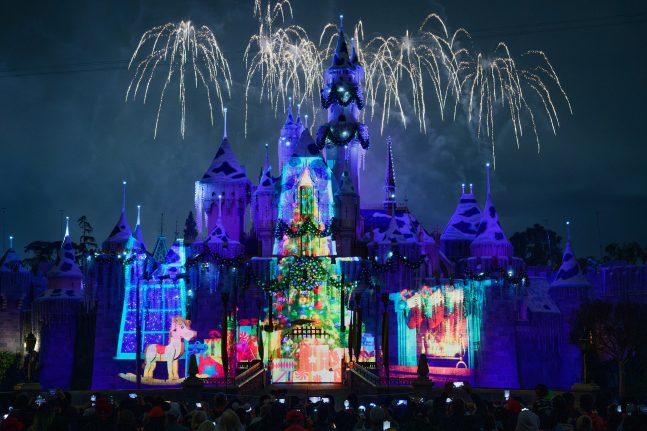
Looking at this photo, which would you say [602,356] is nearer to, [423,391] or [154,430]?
[423,391]

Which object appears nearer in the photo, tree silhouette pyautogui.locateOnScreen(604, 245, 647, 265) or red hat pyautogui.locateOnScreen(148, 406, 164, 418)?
red hat pyautogui.locateOnScreen(148, 406, 164, 418)

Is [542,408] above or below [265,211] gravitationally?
below

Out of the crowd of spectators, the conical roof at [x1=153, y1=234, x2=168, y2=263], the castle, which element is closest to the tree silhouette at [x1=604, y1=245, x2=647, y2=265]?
the castle

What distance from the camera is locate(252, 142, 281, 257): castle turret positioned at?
66.6 metres

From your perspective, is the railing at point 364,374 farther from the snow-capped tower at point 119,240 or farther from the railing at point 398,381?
the snow-capped tower at point 119,240

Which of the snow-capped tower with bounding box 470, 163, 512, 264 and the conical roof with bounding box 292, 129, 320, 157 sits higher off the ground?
the conical roof with bounding box 292, 129, 320, 157

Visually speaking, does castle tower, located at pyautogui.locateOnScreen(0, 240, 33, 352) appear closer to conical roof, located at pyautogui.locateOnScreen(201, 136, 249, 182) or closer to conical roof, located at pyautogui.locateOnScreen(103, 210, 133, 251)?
conical roof, located at pyautogui.locateOnScreen(103, 210, 133, 251)

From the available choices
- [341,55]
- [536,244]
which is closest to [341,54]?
[341,55]

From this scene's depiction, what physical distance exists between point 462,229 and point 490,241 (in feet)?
25.8

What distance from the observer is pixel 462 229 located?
2852 inches

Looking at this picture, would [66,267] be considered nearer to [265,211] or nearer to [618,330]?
[265,211]

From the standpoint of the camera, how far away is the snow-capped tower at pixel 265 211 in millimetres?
66625

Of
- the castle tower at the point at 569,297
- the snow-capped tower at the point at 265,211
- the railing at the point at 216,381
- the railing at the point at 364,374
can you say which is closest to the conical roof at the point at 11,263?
the snow-capped tower at the point at 265,211

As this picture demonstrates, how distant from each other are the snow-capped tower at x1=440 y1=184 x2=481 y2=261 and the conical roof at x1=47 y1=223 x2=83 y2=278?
25.7 m
